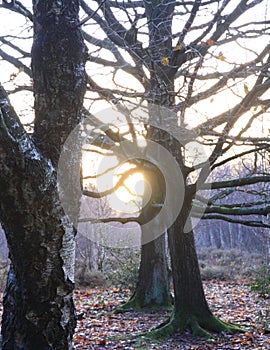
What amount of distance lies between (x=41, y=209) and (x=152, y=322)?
20.3 feet

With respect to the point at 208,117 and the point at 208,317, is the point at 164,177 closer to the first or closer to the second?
the point at 208,117

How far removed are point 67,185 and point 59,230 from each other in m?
0.34

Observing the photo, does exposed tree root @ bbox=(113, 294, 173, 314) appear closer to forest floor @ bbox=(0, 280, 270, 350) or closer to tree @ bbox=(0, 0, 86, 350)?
forest floor @ bbox=(0, 280, 270, 350)

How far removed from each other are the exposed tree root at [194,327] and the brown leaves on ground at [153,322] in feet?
0.41

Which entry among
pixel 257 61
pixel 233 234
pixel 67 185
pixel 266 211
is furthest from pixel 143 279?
pixel 233 234

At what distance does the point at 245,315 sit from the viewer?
8383 mm

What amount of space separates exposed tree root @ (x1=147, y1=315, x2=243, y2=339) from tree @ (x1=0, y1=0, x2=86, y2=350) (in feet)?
13.5

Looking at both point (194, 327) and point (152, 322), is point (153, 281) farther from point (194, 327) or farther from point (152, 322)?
point (194, 327)

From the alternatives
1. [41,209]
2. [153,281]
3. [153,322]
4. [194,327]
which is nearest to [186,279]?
[194,327]

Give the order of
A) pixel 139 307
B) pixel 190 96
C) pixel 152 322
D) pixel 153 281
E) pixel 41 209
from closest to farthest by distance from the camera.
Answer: pixel 41 209 < pixel 190 96 < pixel 152 322 < pixel 139 307 < pixel 153 281

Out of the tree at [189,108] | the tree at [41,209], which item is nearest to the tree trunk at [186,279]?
the tree at [189,108]

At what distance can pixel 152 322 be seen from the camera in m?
7.93

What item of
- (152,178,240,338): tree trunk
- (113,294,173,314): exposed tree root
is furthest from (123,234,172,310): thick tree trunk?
(152,178,240,338): tree trunk

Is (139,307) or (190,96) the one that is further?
(139,307)
